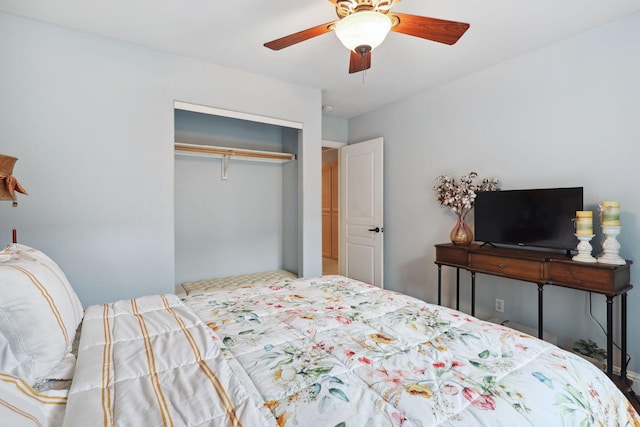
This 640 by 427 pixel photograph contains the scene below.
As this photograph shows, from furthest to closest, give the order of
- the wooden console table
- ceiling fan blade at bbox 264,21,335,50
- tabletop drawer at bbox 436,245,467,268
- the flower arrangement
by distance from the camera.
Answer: the flower arrangement → tabletop drawer at bbox 436,245,467,268 → the wooden console table → ceiling fan blade at bbox 264,21,335,50

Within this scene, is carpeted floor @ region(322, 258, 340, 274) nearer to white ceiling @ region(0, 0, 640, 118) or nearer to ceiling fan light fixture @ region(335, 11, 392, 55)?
white ceiling @ region(0, 0, 640, 118)

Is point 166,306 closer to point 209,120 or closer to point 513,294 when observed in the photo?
point 209,120

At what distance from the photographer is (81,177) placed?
2.35 metres

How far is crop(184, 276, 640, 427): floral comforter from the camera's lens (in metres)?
0.80

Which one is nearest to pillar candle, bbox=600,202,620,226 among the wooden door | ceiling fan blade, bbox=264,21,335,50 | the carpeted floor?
ceiling fan blade, bbox=264,21,335,50

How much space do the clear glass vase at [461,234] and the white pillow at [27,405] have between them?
2.90 m

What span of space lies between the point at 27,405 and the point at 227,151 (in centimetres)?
282

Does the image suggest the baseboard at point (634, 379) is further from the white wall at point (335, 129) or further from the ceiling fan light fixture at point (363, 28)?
the white wall at point (335, 129)

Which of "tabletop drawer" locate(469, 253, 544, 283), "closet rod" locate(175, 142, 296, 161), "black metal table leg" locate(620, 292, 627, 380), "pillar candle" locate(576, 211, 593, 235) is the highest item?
"closet rod" locate(175, 142, 296, 161)

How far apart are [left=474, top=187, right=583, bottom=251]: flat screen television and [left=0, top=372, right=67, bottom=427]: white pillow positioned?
2.85 metres

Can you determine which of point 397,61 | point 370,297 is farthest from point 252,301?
point 397,61

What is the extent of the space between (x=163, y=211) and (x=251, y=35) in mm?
1548

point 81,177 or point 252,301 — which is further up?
point 81,177

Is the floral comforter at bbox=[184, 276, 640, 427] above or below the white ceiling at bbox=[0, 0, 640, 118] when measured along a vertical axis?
below
